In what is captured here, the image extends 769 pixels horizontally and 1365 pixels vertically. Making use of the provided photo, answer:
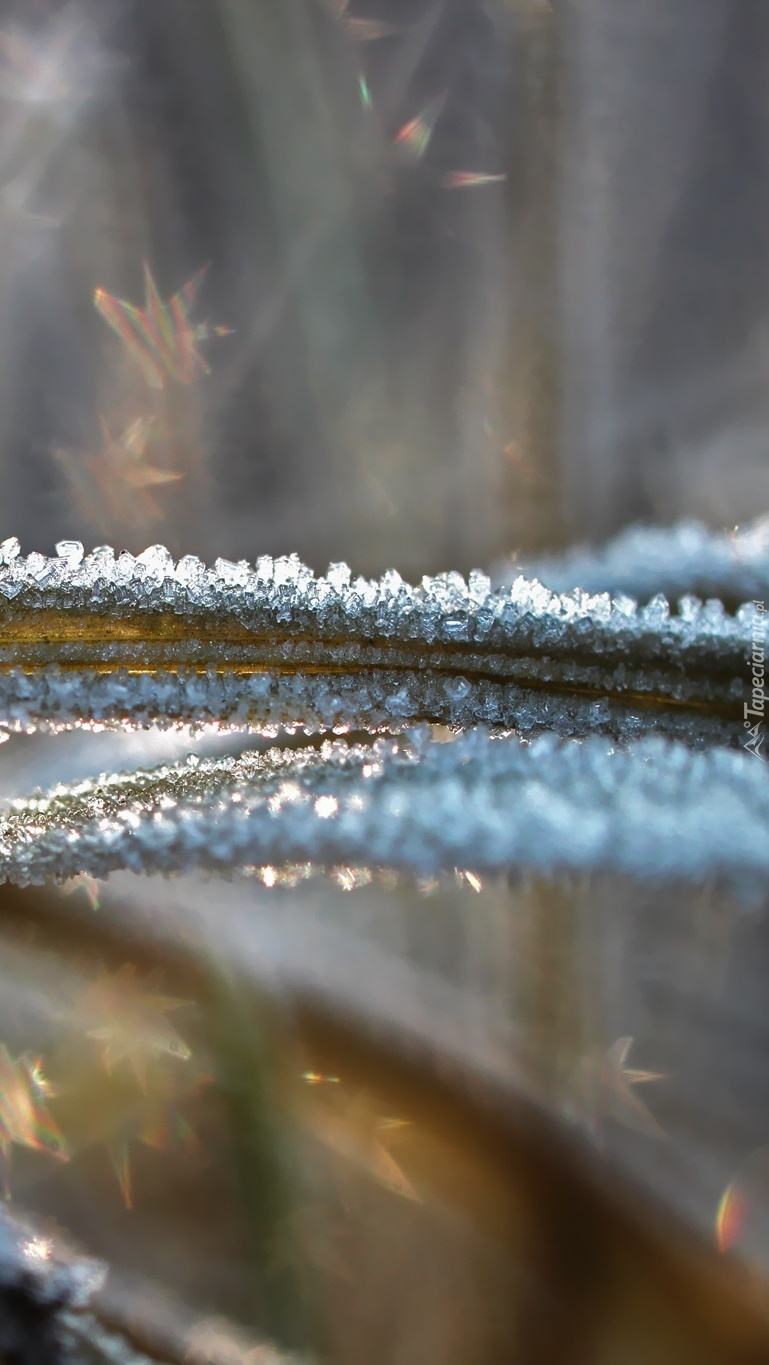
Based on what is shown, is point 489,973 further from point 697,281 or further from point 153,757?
point 697,281

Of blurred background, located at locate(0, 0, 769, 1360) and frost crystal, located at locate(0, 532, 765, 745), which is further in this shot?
blurred background, located at locate(0, 0, 769, 1360)

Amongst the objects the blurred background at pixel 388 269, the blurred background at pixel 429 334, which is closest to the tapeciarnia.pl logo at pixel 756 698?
the blurred background at pixel 429 334

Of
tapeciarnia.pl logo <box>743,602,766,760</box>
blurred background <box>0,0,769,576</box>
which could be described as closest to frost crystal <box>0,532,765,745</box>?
tapeciarnia.pl logo <box>743,602,766,760</box>

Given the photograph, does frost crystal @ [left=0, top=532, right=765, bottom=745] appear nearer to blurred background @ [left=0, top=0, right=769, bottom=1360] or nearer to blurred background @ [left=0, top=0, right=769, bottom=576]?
blurred background @ [left=0, top=0, right=769, bottom=1360]

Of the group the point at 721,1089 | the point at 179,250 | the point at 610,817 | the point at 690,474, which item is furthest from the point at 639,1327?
the point at 179,250

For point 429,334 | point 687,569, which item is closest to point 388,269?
point 429,334

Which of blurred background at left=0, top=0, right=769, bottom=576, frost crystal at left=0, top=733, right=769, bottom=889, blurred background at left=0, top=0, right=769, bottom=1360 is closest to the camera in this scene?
frost crystal at left=0, top=733, right=769, bottom=889

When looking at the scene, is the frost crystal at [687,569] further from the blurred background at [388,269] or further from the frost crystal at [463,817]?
the blurred background at [388,269]

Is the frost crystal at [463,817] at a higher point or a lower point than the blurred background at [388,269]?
lower
